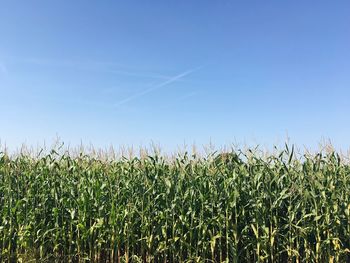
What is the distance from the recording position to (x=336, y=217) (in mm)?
6422

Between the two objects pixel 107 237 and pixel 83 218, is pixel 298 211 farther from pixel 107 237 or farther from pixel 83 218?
pixel 83 218

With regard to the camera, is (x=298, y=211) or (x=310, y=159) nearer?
(x=298, y=211)

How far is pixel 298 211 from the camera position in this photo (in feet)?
22.0

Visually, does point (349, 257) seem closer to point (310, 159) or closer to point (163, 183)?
point (310, 159)

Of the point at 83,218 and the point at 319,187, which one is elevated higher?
the point at 319,187

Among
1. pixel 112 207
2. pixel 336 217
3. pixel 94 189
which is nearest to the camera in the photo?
pixel 336 217

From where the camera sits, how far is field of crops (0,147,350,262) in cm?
644

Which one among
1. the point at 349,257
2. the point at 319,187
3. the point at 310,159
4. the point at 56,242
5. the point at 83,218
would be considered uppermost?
the point at 310,159

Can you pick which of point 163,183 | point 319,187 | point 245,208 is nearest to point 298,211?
point 319,187

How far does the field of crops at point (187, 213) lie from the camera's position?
6.44 m

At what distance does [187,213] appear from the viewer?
21.7 feet

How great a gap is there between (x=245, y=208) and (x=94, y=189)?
340 centimetres

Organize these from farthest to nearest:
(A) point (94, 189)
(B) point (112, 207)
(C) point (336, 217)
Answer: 1. (A) point (94, 189)
2. (B) point (112, 207)
3. (C) point (336, 217)

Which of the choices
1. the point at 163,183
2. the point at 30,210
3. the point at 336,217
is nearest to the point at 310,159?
the point at 336,217
